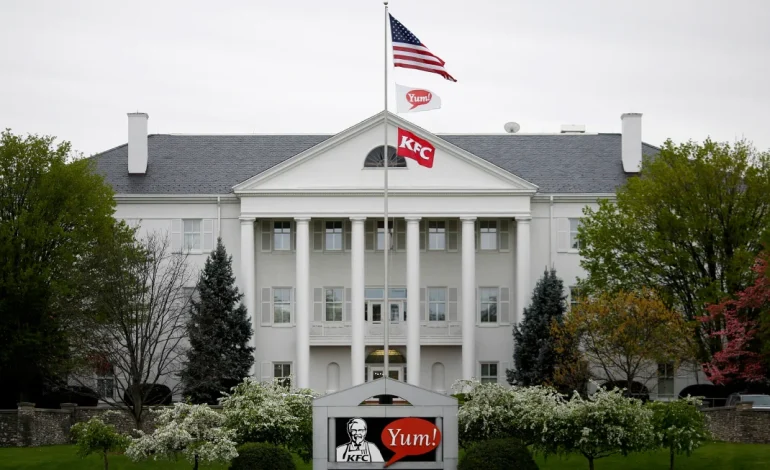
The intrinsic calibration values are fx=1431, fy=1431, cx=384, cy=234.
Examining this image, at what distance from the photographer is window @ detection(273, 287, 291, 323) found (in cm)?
7100

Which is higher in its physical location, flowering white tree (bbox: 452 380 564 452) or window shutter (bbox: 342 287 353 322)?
window shutter (bbox: 342 287 353 322)

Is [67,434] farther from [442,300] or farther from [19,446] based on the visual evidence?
[442,300]

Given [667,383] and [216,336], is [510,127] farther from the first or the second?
[216,336]

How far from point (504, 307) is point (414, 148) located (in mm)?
25607

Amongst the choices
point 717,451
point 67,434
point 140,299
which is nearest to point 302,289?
point 140,299

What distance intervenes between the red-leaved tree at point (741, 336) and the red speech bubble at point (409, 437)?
73.6 ft

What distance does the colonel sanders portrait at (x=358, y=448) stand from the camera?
3988 cm

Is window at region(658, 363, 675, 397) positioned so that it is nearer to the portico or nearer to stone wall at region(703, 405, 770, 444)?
the portico

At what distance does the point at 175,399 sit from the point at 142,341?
42.6 ft

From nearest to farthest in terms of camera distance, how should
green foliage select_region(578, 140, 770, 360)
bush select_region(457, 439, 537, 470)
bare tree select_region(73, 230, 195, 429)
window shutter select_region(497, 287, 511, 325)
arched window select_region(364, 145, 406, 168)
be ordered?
bush select_region(457, 439, 537, 470) → bare tree select_region(73, 230, 195, 429) → green foliage select_region(578, 140, 770, 360) → arched window select_region(364, 145, 406, 168) → window shutter select_region(497, 287, 511, 325)

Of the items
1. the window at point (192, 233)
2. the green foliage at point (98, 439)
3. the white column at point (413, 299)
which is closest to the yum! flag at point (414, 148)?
the green foliage at point (98, 439)

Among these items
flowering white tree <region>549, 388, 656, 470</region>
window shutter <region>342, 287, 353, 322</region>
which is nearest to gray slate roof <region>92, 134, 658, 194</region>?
window shutter <region>342, 287, 353, 322</region>

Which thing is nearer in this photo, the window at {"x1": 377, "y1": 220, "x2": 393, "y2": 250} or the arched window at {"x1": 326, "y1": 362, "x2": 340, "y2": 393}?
the arched window at {"x1": 326, "y1": 362, "x2": 340, "y2": 393}

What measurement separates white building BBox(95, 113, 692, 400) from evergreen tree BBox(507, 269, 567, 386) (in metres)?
2.34
